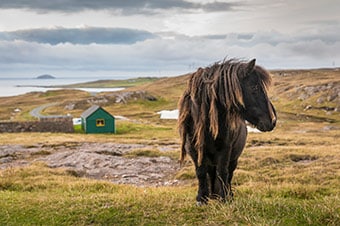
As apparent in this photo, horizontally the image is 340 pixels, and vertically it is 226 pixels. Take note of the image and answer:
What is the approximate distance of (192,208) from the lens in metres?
7.17

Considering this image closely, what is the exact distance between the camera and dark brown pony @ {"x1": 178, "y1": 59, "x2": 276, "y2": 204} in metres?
6.49

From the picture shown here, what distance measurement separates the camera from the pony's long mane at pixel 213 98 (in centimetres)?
655

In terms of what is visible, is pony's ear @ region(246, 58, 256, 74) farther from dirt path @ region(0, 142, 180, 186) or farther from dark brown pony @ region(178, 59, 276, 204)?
dirt path @ region(0, 142, 180, 186)

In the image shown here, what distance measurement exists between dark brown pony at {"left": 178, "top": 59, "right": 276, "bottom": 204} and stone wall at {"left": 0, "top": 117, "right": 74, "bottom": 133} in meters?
57.2

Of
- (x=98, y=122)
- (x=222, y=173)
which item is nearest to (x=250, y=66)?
(x=222, y=173)

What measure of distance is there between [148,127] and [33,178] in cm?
5111

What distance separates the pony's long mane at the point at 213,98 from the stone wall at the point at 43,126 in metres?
57.3

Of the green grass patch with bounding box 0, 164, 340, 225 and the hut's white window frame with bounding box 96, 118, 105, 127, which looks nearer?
the green grass patch with bounding box 0, 164, 340, 225

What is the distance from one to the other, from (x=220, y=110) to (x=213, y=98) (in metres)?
0.26

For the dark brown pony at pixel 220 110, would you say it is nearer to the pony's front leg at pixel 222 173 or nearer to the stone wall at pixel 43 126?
the pony's front leg at pixel 222 173

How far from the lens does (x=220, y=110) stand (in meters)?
6.73

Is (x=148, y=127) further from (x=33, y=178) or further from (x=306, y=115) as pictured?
(x=33, y=178)

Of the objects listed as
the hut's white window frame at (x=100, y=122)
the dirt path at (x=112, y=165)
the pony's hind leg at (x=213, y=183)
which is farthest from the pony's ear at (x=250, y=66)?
the hut's white window frame at (x=100, y=122)

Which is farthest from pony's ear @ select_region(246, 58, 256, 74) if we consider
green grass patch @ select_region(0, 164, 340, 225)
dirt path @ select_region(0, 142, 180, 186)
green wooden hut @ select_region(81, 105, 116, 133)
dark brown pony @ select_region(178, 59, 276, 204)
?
green wooden hut @ select_region(81, 105, 116, 133)
